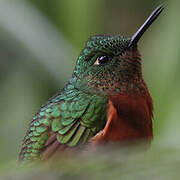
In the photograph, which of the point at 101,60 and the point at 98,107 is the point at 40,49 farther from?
the point at 98,107

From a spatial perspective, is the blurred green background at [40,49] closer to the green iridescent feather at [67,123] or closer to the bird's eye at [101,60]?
the bird's eye at [101,60]

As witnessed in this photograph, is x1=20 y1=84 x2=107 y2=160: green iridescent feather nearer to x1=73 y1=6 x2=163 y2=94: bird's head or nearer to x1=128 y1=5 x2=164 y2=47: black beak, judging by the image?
x1=73 y1=6 x2=163 y2=94: bird's head

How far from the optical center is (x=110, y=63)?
6.22ft

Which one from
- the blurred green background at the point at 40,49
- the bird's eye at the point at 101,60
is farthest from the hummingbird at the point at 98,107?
the blurred green background at the point at 40,49

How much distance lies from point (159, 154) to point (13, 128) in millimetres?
2765

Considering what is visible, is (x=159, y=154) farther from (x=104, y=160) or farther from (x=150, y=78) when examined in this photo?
(x=150, y=78)

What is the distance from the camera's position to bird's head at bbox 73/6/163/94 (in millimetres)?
1849

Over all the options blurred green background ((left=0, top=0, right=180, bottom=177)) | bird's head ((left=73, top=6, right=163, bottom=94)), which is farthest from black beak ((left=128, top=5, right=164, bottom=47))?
blurred green background ((left=0, top=0, right=180, bottom=177))

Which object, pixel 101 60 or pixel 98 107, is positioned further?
pixel 101 60

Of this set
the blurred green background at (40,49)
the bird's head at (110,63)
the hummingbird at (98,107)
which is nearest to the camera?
the hummingbird at (98,107)

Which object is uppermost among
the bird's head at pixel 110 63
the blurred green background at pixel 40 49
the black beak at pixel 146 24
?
the blurred green background at pixel 40 49

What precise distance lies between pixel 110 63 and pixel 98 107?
348 mm

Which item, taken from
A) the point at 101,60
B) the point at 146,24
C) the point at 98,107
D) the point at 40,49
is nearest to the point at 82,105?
the point at 98,107

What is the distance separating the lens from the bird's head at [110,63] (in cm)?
185
